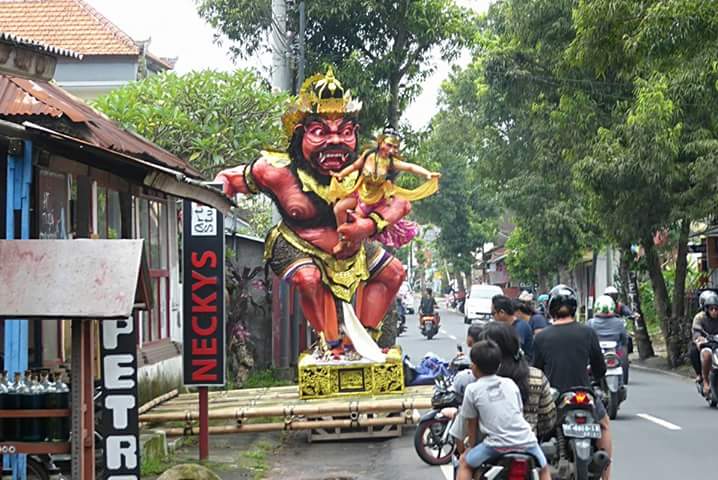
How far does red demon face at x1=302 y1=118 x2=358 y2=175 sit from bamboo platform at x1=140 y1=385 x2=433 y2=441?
3.18m

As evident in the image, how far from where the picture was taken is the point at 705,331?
16.4m

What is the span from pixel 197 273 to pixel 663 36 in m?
6.20

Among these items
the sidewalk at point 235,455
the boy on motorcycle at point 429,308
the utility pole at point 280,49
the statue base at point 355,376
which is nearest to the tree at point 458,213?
the boy on motorcycle at point 429,308

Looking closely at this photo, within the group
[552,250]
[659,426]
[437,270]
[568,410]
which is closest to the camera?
[568,410]

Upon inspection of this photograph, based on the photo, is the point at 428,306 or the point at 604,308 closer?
the point at 604,308

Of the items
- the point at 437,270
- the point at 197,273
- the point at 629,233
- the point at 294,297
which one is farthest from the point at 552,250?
the point at 437,270

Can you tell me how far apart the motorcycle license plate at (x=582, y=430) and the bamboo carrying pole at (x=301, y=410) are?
16.5ft

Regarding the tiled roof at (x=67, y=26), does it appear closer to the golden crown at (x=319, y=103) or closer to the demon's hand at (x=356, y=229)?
the golden crown at (x=319, y=103)

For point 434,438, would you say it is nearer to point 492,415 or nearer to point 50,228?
point 50,228

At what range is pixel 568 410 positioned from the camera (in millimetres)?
8820

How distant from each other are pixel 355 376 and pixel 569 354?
607 cm

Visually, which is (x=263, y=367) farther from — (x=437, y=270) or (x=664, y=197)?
(x=437, y=270)

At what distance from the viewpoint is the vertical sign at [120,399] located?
7793 millimetres

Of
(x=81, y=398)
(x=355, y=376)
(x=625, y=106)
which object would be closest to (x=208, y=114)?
(x=355, y=376)
